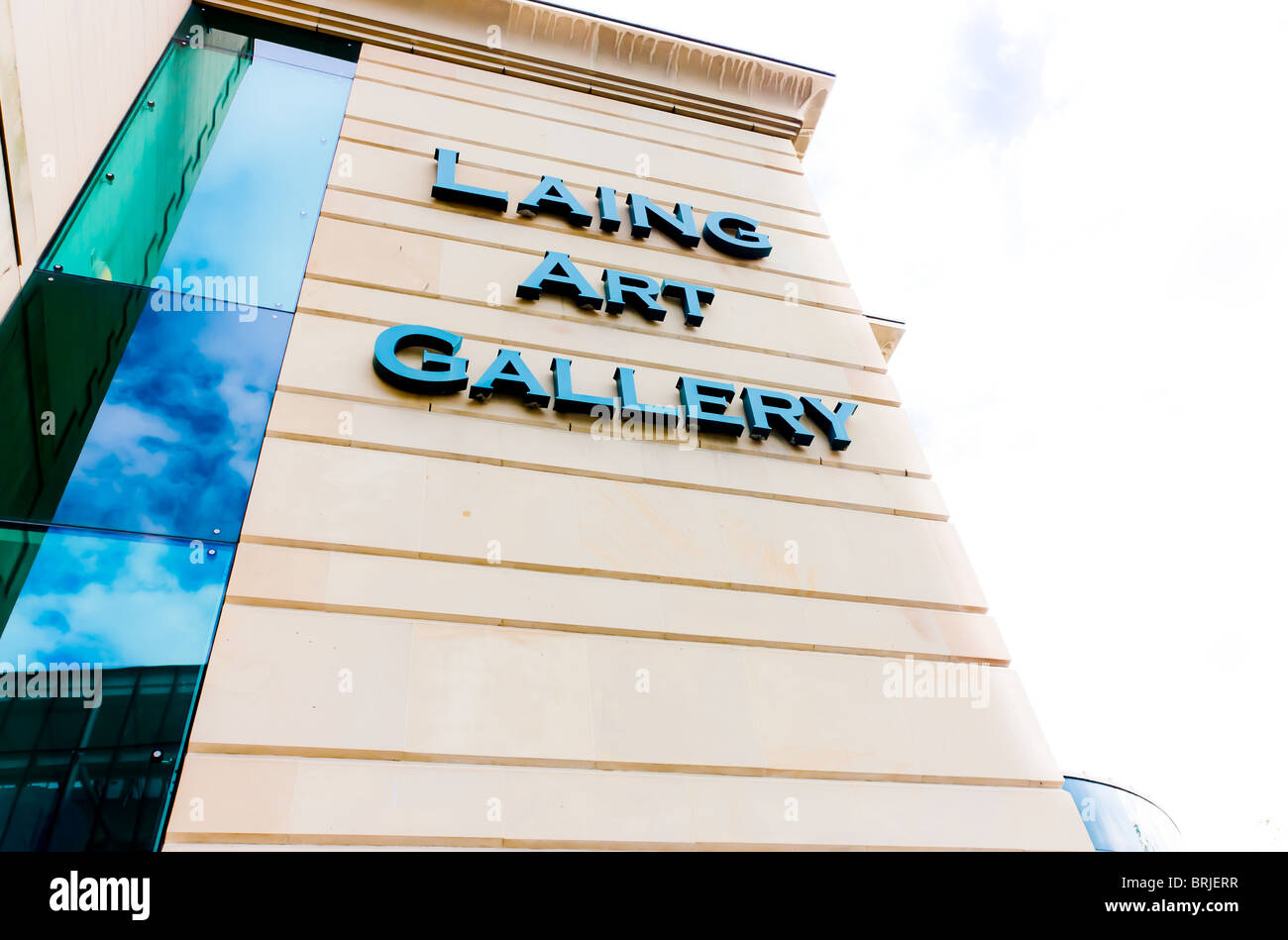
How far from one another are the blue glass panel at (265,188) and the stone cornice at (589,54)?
129 cm

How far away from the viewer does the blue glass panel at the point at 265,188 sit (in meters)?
6.55

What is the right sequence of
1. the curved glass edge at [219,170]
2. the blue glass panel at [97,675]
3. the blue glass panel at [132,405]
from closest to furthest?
the blue glass panel at [97,675], the blue glass panel at [132,405], the curved glass edge at [219,170]

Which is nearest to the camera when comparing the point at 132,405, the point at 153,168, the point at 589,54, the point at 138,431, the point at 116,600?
the point at 116,600

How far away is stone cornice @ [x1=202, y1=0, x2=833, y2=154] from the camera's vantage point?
9.75m

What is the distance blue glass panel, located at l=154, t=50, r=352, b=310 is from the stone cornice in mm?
1295

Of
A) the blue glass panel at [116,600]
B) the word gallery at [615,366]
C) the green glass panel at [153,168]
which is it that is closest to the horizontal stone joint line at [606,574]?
the blue glass panel at [116,600]

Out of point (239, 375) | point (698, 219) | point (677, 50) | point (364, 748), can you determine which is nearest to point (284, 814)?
point (364, 748)

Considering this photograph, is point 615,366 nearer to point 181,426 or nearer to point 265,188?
point 181,426

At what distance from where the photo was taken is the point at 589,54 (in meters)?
10.5

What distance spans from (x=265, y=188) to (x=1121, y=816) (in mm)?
16672

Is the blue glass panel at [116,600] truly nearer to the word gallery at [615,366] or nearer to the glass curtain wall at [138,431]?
the glass curtain wall at [138,431]

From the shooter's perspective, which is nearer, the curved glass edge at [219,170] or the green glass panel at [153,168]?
the green glass panel at [153,168]

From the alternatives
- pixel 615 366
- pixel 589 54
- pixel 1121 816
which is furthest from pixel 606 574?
pixel 1121 816

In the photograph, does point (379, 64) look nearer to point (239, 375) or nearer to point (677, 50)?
point (677, 50)
